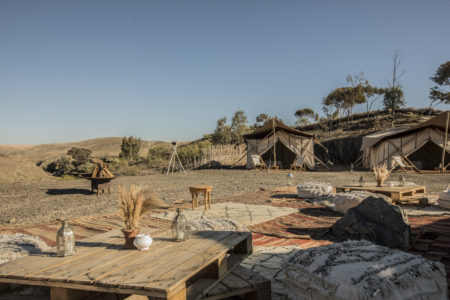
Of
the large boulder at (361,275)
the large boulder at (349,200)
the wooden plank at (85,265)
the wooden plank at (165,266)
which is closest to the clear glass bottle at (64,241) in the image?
the wooden plank at (85,265)

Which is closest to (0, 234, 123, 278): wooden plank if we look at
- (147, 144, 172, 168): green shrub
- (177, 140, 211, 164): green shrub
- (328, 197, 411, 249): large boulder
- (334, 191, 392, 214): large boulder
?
(328, 197, 411, 249): large boulder

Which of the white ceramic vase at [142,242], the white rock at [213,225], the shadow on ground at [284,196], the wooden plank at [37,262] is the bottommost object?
the shadow on ground at [284,196]

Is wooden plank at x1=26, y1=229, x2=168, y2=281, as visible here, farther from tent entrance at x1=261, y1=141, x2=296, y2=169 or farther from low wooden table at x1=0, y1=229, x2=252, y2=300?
tent entrance at x1=261, y1=141, x2=296, y2=169

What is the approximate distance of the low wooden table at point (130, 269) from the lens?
173 centimetres

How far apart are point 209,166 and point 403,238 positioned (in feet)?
52.7

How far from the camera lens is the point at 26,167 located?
1627 cm

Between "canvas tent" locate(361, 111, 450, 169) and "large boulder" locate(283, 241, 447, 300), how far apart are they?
46.1 feet

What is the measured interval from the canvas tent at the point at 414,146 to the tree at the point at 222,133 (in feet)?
40.7

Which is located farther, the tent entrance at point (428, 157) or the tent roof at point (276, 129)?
the tent roof at point (276, 129)

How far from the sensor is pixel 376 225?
13.6 feet

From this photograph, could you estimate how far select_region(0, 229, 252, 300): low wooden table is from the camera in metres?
1.73

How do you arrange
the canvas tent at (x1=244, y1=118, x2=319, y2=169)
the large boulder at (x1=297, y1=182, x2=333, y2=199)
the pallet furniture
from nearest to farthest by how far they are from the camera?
the pallet furniture, the large boulder at (x1=297, y1=182, x2=333, y2=199), the canvas tent at (x1=244, y1=118, x2=319, y2=169)

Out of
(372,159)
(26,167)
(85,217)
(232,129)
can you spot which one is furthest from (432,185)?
(232,129)

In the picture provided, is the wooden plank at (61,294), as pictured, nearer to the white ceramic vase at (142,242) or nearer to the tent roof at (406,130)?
the white ceramic vase at (142,242)
